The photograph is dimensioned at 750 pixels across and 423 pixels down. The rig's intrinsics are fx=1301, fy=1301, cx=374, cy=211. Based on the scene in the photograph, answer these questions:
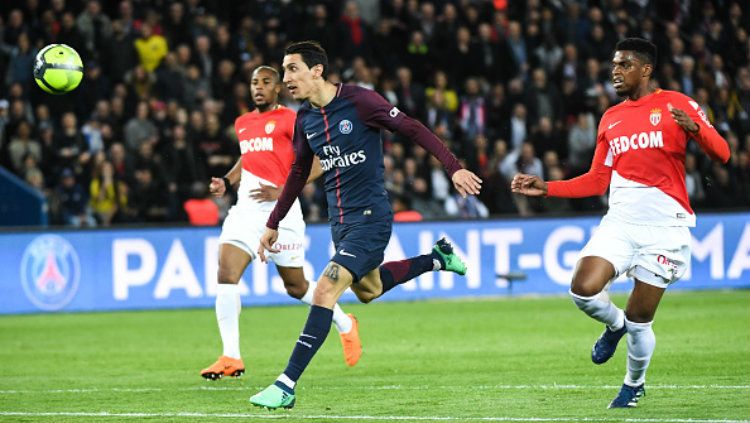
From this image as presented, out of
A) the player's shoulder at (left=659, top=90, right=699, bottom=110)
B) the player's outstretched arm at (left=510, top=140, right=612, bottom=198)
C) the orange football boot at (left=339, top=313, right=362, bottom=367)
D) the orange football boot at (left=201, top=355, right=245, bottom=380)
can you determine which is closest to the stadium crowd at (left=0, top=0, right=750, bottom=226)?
the orange football boot at (left=339, top=313, right=362, bottom=367)

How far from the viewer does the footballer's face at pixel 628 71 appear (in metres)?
8.81

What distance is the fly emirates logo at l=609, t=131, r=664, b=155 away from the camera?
872 centimetres

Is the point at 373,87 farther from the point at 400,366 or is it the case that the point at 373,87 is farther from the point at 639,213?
the point at 639,213

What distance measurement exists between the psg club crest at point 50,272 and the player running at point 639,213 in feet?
35.9

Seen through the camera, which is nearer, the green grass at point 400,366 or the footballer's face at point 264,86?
the green grass at point 400,366

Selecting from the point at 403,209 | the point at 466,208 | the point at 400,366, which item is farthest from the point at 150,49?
the point at 400,366

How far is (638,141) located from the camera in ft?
28.8

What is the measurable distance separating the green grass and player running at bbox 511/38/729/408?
1.99 feet

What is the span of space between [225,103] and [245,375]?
10.4m

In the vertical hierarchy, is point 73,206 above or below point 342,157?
below

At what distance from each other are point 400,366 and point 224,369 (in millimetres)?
Answer: 1813

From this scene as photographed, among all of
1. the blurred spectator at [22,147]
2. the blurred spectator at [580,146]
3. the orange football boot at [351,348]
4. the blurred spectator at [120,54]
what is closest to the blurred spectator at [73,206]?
the blurred spectator at [22,147]

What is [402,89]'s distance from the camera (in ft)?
72.2

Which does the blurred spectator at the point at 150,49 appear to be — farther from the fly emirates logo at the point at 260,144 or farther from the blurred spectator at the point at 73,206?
the fly emirates logo at the point at 260,144
